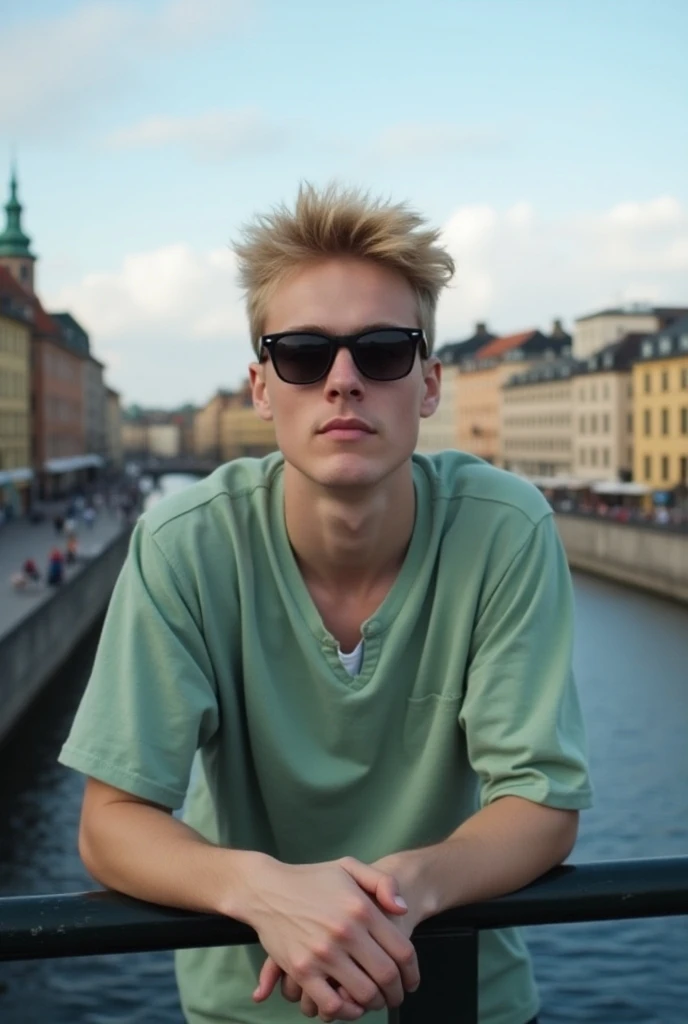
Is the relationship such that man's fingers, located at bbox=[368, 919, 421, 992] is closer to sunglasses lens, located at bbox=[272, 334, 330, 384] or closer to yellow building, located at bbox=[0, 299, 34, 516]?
sunglasses lens, located at bbox=[272, 334, 330, 384]

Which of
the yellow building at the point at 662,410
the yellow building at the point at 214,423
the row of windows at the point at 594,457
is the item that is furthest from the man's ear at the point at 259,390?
the yellow building at the point at 214,423

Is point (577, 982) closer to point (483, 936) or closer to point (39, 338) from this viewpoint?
point (483, 936)

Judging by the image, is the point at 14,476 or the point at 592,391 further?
the point at 592,391

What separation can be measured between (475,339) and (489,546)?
115 meters

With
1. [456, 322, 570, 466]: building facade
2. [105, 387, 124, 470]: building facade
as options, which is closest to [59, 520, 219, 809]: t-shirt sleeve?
[456, 322, 570, 466]: building facade

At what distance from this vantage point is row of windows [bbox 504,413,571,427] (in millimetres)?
77188

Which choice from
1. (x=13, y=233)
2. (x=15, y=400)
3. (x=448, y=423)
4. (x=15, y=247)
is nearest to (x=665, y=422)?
(x=15, y=400)

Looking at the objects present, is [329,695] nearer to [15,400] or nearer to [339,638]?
[339,638]

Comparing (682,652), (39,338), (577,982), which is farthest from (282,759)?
(39,338)

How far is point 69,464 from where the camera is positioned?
78.1 meters

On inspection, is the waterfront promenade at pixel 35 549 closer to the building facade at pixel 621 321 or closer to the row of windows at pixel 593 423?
the row of windows at pixel 593 423

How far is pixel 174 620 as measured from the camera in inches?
77.9

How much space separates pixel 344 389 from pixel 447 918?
0.79 meters

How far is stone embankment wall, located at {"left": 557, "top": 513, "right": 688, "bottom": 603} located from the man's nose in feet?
A: 123
